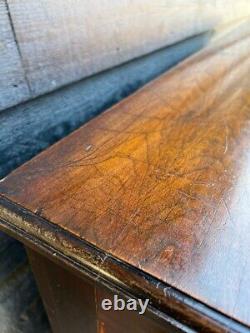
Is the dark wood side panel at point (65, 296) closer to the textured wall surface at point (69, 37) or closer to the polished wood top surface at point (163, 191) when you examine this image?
the polished wood top surface at point (163, 191)

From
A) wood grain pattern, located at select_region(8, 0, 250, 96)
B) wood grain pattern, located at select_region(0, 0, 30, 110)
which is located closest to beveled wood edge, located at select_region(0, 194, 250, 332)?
wood grain pattern, located at select_region(0, 0, 30, 110)

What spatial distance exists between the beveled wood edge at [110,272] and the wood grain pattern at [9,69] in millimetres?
294

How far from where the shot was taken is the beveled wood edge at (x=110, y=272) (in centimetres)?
33

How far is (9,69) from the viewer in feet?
2.14

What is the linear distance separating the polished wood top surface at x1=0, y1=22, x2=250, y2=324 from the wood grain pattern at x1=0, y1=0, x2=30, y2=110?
175 millimetres

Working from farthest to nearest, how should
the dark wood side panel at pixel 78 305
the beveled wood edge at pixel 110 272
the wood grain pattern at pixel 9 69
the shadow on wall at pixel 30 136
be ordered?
the shadow on wall at pixel 30 136 < the wood grain pattern at pixel 9 69 < the dark wood side panel at pixel 78 305 < the beveled wood edge at pixel 110 272

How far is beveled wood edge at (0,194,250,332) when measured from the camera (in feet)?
1.09

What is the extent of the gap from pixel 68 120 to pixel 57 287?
19.4 inches

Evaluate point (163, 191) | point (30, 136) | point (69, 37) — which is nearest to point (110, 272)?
point (163, 191)

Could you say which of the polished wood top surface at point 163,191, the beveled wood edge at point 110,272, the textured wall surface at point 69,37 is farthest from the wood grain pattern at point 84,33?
the beveled wood edge at point 110,272

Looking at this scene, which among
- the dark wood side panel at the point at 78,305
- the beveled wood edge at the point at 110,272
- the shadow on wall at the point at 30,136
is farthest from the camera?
the shadow on wall at the point at 30,136

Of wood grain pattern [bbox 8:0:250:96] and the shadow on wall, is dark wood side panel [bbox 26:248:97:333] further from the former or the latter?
wood grain pattern [bbox 8:0:250:96]

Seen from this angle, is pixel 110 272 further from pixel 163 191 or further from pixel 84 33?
pixel 84 33

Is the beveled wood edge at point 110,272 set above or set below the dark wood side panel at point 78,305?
above
